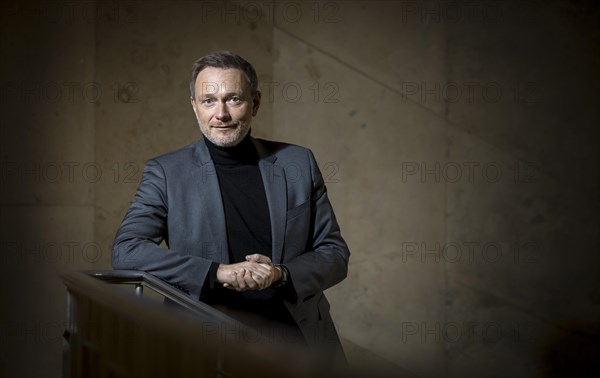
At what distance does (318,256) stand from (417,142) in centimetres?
191

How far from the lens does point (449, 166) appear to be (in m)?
4.23

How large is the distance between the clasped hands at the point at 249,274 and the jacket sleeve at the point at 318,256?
0.38 ft

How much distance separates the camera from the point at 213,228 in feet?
8.07

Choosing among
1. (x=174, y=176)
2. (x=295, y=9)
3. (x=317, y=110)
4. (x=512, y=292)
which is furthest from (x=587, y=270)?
(x=174, y=176)

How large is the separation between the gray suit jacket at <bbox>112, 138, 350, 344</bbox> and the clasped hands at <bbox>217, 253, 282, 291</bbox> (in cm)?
7

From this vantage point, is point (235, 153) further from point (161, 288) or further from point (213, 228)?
point (161, 288)

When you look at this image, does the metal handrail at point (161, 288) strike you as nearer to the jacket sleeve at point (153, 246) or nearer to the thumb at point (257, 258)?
the jacket sleeve at point (153, 246)

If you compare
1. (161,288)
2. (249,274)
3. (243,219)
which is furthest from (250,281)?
(243,219)

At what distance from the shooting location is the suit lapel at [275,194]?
248 cm

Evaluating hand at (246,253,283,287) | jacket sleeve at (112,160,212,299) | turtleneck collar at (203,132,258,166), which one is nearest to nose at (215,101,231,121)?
turtleneck collar at (203,132,258,166)

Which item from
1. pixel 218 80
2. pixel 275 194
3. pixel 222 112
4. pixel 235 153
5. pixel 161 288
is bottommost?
pixel 161 288

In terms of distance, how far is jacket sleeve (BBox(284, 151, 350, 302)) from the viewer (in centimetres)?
239

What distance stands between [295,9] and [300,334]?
231 centimetres

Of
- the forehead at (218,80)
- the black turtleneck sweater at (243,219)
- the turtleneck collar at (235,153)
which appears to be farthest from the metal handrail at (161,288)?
the forehead at (218,80)
